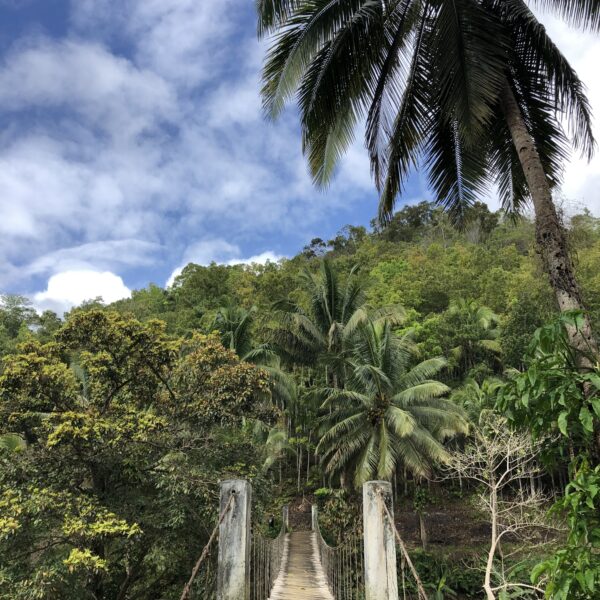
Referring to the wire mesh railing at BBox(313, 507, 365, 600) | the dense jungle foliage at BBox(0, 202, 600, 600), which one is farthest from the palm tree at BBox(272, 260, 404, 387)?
the wire mesh railing at BBox(313, 507, 365, 600)

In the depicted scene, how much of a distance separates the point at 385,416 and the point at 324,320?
16.5 ft

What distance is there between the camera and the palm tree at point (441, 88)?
4.39 m

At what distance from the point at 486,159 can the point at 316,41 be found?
2.66 m

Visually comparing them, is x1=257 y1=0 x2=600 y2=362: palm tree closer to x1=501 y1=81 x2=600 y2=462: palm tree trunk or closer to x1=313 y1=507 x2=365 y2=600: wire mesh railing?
x1=501 y1=81 x2=600 y2=462: palm tree trunk

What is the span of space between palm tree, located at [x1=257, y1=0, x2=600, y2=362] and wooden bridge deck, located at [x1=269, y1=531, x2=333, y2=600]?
17.3 feet

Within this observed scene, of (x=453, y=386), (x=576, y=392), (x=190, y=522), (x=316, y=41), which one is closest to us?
(x=576, y=392)

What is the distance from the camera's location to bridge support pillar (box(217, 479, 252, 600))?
324 cm

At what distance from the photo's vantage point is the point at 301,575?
28.1 feet

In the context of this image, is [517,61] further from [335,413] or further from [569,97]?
[335,413]

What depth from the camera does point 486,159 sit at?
6.07 meters

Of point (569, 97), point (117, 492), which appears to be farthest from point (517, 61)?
point (117, 492)

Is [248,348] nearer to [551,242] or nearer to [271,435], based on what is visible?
[271,435]

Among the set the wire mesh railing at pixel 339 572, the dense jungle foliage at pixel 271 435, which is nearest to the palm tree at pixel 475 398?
the dense jungle foliage at pixel 271 435

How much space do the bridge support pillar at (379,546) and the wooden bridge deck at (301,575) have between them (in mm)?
3193
